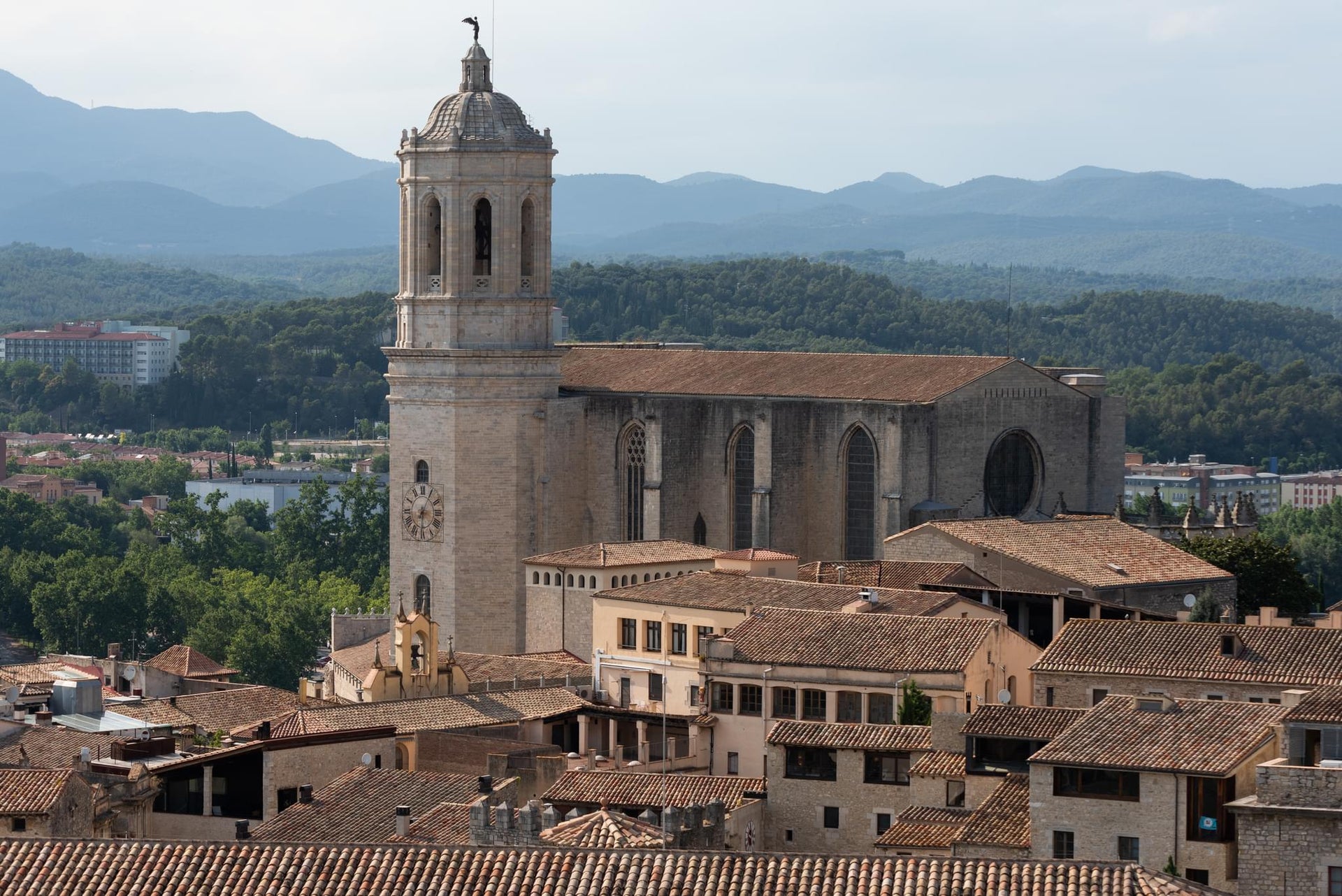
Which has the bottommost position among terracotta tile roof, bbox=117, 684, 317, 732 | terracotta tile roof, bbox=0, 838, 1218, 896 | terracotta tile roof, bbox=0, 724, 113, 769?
terracotta tile roof, bbox=117, 684, 317, 732

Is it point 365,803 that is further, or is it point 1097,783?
point 365,803

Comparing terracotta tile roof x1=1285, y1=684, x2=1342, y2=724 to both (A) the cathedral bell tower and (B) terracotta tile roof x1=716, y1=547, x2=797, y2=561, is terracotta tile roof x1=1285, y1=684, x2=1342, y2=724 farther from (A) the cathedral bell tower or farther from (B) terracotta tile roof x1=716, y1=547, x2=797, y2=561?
(A) the cathedral bell tower

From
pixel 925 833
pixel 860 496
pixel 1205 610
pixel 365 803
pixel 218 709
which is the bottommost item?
pixel 218 709

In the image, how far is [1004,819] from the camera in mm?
40781

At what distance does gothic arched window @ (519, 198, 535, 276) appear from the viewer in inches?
3068

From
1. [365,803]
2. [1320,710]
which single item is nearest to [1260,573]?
[365,803]

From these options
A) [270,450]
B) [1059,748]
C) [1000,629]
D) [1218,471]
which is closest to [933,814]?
[1059,748]

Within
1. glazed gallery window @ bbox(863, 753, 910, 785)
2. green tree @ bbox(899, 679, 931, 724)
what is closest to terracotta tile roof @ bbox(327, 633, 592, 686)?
green tree @ bbox(899, 679, 931, 724)

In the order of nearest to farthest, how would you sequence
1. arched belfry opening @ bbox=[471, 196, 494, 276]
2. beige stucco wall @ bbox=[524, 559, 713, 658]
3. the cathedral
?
beige stucco wall @ bbox=[524, 559, 713, 658] → the cathedral → arched belfry opening @ bbox=[471, 196, 494, 276]

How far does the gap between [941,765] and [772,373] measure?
31.6 meters

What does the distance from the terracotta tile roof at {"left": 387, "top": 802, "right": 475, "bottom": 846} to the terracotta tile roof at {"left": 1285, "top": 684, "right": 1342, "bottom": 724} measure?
9889 mm

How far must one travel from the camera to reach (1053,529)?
6556 cm

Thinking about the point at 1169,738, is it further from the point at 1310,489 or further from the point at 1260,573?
the point at 1310,489

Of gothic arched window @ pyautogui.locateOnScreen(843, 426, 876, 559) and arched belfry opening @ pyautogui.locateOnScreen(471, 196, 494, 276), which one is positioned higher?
arched belfry opening @ pyautogui.locateOnScreen(471, 196, 494, 276)
